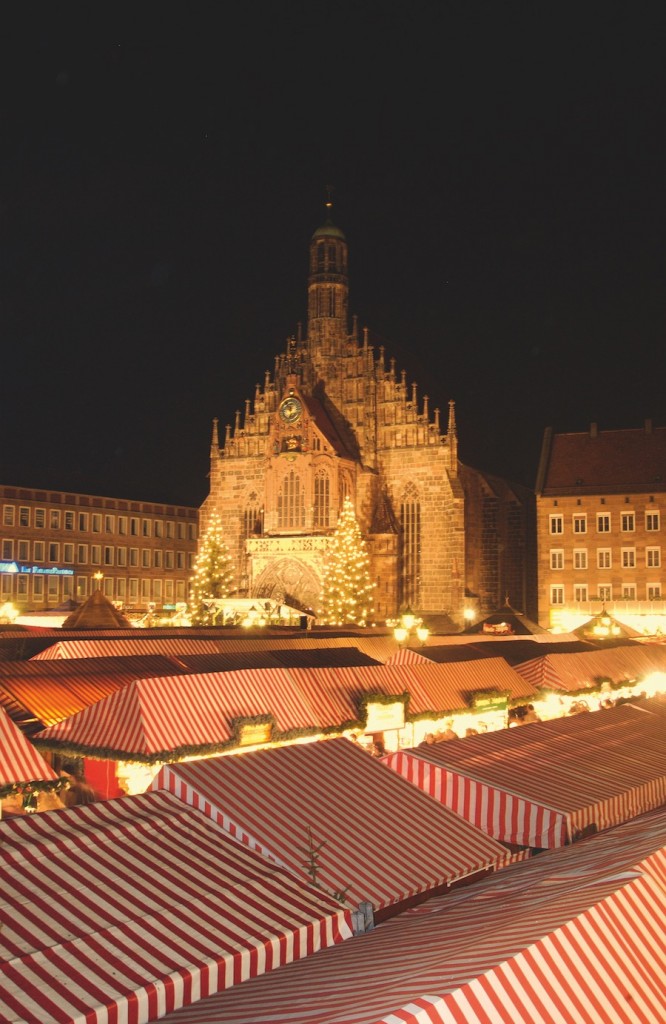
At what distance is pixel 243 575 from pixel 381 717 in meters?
42.7

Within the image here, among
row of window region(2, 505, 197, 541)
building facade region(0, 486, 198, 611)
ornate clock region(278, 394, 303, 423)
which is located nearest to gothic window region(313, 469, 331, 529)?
ornate clock region(278, 394, 303, 423)

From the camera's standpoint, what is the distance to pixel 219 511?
6462 centimetres

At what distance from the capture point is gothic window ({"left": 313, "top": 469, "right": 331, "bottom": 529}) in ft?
193

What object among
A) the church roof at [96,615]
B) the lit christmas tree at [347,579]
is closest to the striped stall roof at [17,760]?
the church roof at [96,615]

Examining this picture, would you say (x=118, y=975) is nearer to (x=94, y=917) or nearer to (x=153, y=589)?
(x=94, y=917)

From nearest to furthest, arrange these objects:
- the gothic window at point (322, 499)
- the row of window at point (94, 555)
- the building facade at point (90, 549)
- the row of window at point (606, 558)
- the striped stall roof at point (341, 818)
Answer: the striped stall roof at point (341, 818), the row of window at point (606, 558), the gothic window at point (322, 499), the building facade at point (90, 549), the row of window at point (94, 555)

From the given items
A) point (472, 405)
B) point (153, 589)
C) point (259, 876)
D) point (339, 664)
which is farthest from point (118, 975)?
point (153, 589)

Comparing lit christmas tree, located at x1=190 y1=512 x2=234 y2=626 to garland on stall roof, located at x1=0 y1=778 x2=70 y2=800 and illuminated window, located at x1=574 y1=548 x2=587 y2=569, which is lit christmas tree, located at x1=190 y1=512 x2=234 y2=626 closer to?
illuminated window, located at x1=574 y1=548 x2=587 y2=569

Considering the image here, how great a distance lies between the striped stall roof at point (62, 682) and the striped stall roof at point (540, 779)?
682cm

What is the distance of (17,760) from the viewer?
14672mm

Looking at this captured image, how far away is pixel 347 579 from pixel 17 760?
39231 mm

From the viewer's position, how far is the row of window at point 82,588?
2913 inches

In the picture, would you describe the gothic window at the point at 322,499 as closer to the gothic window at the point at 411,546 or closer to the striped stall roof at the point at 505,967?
the gothic window at the point at 411,546

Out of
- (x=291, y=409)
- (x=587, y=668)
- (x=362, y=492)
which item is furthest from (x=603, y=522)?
(x=587, y=668)
